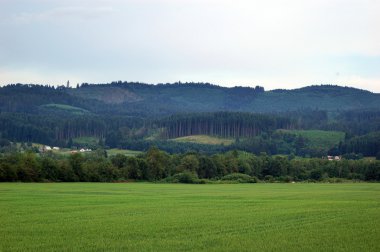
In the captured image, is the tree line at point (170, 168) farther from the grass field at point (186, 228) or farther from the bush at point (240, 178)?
the grass field at point (186, 228)

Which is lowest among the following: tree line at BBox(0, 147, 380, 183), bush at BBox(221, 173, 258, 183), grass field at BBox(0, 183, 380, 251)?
bush at BBox(221, 173, 258, 183)

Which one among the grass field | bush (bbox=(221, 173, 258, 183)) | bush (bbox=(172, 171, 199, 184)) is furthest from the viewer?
bush (bbox=(221, 173, 258, 183))

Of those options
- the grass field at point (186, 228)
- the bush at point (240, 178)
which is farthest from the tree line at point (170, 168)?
the grass field at point (186, 228)

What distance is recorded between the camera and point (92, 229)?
37781mm

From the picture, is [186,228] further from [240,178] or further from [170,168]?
[170,168]

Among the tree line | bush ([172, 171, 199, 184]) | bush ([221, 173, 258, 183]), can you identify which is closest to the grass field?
the tree line

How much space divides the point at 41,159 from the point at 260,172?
221 feet

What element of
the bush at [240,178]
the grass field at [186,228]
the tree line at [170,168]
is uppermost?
the grass field at [186,228]

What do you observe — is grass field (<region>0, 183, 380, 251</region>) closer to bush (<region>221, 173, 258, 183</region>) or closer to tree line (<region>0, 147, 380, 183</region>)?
tree line (<region>0, 147, 380, 183</region>)

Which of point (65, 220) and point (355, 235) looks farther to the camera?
point (65, 220)

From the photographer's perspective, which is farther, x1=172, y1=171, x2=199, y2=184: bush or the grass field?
x1=172, y1=171, x2=199, y2=184: bush

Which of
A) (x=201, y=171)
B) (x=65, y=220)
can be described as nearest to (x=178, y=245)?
(x=65, y=220)

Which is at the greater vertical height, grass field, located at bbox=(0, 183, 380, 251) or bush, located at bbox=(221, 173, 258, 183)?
grass field, located at bbox=(0, 183, 380, 251)

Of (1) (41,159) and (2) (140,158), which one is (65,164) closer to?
(1) (41,159)
